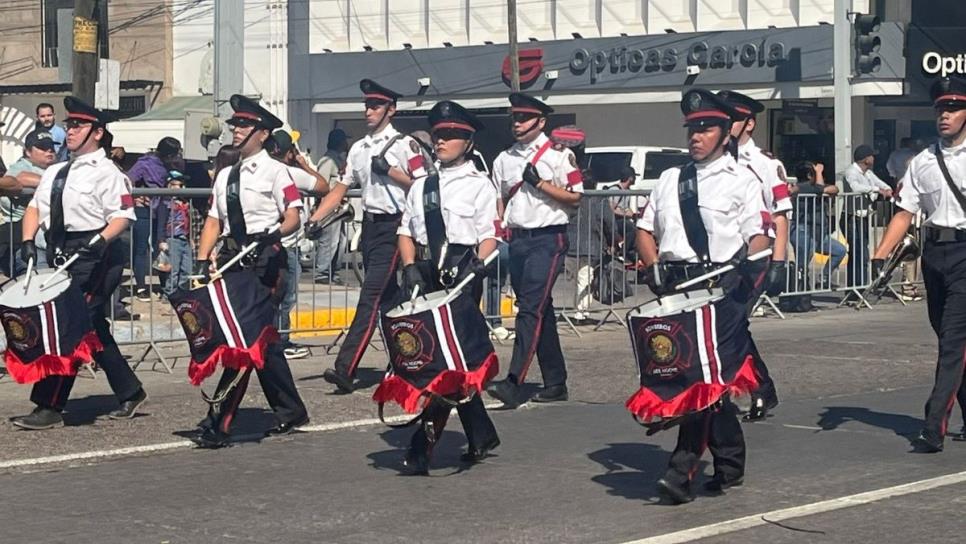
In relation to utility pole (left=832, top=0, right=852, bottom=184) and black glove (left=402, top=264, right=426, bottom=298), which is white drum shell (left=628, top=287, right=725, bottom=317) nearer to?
black glove (left=402, top=264, right=426, bottom=298)

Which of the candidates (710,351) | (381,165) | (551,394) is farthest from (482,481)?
(381,165)

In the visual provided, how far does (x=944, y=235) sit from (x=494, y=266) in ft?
17.2

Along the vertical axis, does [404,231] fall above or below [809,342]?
above

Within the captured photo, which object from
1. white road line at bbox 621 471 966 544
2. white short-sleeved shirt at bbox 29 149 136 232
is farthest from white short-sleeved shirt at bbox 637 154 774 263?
white short-sleeved shirt at bbox 29 149 136 232

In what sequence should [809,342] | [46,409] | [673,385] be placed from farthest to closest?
[809,342]
[46,409]
[673,385]

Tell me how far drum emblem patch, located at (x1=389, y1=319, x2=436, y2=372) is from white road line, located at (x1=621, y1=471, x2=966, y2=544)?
163 cm

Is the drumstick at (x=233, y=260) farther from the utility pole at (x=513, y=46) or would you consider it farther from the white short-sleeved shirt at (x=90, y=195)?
the utility pole at (x=513, y=46)

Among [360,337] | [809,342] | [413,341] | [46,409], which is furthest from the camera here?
[809,342]

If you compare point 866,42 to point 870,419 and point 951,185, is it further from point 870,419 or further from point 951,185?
point 951,185

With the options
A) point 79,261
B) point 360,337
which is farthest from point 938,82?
point 79,261

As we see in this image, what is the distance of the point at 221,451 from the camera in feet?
29.8

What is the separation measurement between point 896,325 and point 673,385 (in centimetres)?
907

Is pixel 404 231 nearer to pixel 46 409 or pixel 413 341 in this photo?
pixel 413 341

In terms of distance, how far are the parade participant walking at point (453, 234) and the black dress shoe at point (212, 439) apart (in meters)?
1.27
